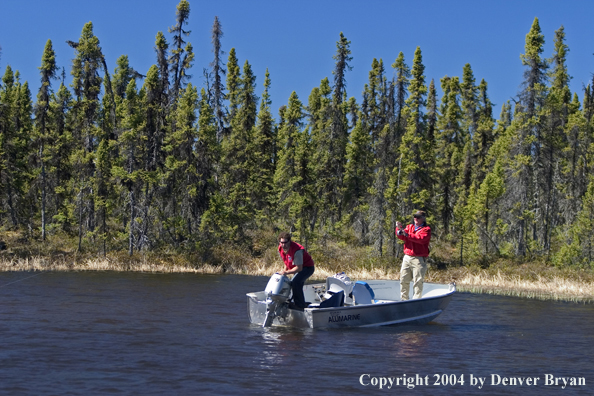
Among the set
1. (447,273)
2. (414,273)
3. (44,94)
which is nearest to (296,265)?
(414,273)

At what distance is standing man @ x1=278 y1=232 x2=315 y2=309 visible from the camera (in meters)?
14.0

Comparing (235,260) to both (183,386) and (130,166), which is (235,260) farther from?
(183,386)

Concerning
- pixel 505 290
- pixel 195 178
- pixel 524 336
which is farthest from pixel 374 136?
pixel 524 336

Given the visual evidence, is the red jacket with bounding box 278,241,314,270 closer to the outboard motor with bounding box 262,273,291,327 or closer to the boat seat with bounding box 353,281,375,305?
the outboard motor with bounding box 262,273,291,327

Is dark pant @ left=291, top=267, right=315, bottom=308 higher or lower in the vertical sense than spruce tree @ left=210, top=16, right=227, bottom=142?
lower

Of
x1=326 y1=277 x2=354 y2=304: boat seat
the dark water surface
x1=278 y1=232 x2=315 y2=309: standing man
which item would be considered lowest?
the dark water surface

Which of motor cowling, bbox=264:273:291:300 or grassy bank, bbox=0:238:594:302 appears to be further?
grassy bank, bbox=0:238:594:302

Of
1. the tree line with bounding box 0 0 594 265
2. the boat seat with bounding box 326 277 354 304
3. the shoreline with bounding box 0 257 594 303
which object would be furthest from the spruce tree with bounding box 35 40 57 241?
the boat seat with bounding box 326 277 354 304

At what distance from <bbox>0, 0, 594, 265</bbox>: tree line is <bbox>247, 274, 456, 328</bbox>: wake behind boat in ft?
61.4

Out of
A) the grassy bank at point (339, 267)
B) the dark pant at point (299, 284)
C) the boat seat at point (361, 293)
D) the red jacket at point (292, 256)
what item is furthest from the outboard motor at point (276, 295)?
the grassy bank at point (339, 267)

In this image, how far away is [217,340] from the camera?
12617 mm

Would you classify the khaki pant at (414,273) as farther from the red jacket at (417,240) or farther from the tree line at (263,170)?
the tree line at (263,170)

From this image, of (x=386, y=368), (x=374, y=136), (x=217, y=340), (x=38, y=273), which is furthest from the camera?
(x=374, y=136)

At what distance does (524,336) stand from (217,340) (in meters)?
7.05
